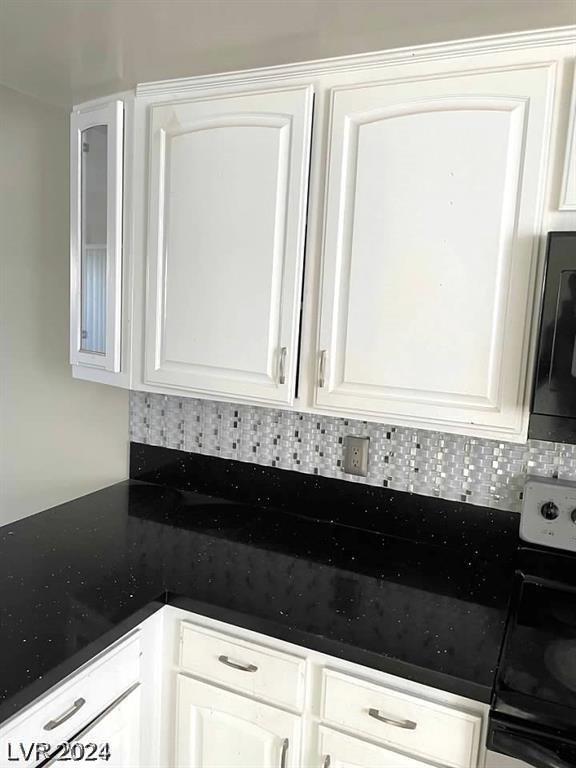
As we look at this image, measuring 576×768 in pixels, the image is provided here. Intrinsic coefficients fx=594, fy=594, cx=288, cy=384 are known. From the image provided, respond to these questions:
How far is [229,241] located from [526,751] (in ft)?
4.26

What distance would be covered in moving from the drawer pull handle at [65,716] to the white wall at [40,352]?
3.49 feet

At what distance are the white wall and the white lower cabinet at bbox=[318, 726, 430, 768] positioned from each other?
1236 mm

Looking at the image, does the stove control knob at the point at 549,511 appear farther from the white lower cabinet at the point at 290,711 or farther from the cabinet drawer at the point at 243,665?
the cabinet drawer at the point at 243,665

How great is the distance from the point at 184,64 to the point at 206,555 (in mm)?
1306

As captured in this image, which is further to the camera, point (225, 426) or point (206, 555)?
point (225, 426)

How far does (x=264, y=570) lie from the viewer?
A: 1547mm

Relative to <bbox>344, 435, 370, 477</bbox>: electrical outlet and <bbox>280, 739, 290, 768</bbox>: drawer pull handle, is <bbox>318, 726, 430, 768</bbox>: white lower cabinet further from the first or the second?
<bbox>344, 435, 370, 477</bbox>: electrical outlet

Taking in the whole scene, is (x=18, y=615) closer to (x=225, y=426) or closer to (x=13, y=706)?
(x=13, y=706)

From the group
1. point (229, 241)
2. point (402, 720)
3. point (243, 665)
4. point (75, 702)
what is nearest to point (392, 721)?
point (402, 720)

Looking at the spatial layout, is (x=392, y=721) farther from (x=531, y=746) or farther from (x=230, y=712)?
(x=230, y=712)

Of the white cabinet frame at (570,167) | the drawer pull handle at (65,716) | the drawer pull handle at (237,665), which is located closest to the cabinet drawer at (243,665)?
the drawer pull handle at (237,665)

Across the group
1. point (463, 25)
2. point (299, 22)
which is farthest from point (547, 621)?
point (299, 22)

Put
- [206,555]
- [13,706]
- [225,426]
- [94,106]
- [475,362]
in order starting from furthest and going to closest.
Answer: [225,426] → [94,106] → [206,555] → [475,362] → [13,706]

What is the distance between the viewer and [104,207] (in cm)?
179
